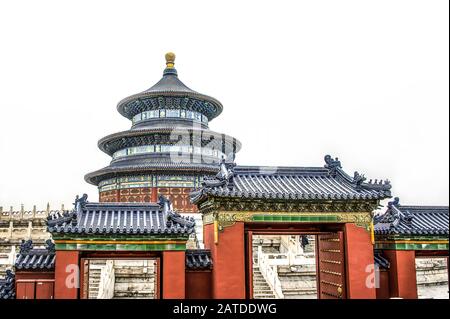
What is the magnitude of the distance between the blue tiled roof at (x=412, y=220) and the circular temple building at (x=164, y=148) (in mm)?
13251

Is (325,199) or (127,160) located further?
(127,160)

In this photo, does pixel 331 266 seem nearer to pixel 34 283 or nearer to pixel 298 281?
pixel 298 281

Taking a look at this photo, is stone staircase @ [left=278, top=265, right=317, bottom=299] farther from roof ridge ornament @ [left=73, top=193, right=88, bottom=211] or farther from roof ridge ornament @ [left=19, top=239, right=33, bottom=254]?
roof ridge ornament @ [left=19, top=239, right=33, bottom=254]

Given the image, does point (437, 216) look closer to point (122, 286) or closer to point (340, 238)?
point (340, 238)

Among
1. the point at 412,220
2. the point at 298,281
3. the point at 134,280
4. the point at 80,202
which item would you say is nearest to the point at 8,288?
the point at 80,202

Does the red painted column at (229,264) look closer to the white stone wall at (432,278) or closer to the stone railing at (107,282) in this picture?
the stone railing at (107,282)

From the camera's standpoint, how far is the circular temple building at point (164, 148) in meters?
29.3

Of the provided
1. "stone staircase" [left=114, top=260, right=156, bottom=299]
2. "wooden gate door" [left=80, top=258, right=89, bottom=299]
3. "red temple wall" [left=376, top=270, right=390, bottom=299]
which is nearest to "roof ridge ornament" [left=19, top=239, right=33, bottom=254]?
"wooden gate door" [left=80, top=258, right=89, bottom=299]

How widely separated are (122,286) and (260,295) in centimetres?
626

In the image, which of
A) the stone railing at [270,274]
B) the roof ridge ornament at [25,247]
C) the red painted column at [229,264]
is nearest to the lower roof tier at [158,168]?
the stone railing at [270,274]

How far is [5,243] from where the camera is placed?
2464 cm

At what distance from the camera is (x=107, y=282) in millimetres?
18844
